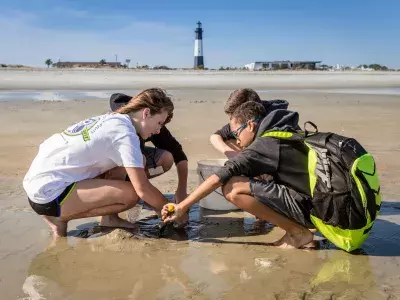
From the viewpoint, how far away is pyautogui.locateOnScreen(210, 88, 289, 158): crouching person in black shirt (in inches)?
174

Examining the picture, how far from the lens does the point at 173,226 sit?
13.6 ft

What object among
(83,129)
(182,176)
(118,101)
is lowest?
(182,176)

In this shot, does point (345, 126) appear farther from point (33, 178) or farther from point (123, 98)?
point (33, 178)

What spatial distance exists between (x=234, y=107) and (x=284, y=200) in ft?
3.95

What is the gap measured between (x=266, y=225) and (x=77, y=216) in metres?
1.50

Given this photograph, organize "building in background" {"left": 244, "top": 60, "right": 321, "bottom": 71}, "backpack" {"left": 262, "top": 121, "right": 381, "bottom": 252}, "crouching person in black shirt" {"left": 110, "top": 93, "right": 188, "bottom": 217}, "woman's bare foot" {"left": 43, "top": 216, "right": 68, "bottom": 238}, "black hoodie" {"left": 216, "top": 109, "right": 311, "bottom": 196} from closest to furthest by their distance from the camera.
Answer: "backpack" {"left": 262, "top": 121, "right": 381, "bottom": 252}
"black hoodie" {"left": 216, "top": 109, "right": 311, "bottom": 196}
"woman's bare foot" {"left": 43, "top": 216, "right": 68, "bottom": 238}
"crouching person in black shirt" {"left": 110, "top": 93, "right": 188, "bottom": 217}
"building in background" {"left": 244, "top": 60, "right": 321, "bottom": 71}

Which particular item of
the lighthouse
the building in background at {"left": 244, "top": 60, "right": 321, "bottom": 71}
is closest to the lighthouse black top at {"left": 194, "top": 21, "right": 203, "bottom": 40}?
the lighthouse

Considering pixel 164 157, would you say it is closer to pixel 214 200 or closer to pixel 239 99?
pixel 214 200

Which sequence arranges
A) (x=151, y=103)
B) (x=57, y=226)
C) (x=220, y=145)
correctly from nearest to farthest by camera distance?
1. (x=151, y=103)
2. (x=57, y=226)
3. (x=220, y=145)

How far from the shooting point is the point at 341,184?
10.5 feet

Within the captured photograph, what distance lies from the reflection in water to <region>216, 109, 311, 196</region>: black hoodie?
52cm

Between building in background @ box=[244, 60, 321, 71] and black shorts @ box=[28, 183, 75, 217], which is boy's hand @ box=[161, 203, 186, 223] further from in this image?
building in background @ box=[244, 60, 321, 71]

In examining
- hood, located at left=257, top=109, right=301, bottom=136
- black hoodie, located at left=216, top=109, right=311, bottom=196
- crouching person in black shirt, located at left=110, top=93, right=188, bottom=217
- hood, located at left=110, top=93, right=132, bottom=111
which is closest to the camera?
black hoodie, located at left=216, top=109, right=311, bottom=196

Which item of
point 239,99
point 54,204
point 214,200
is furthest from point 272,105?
point 54,204
